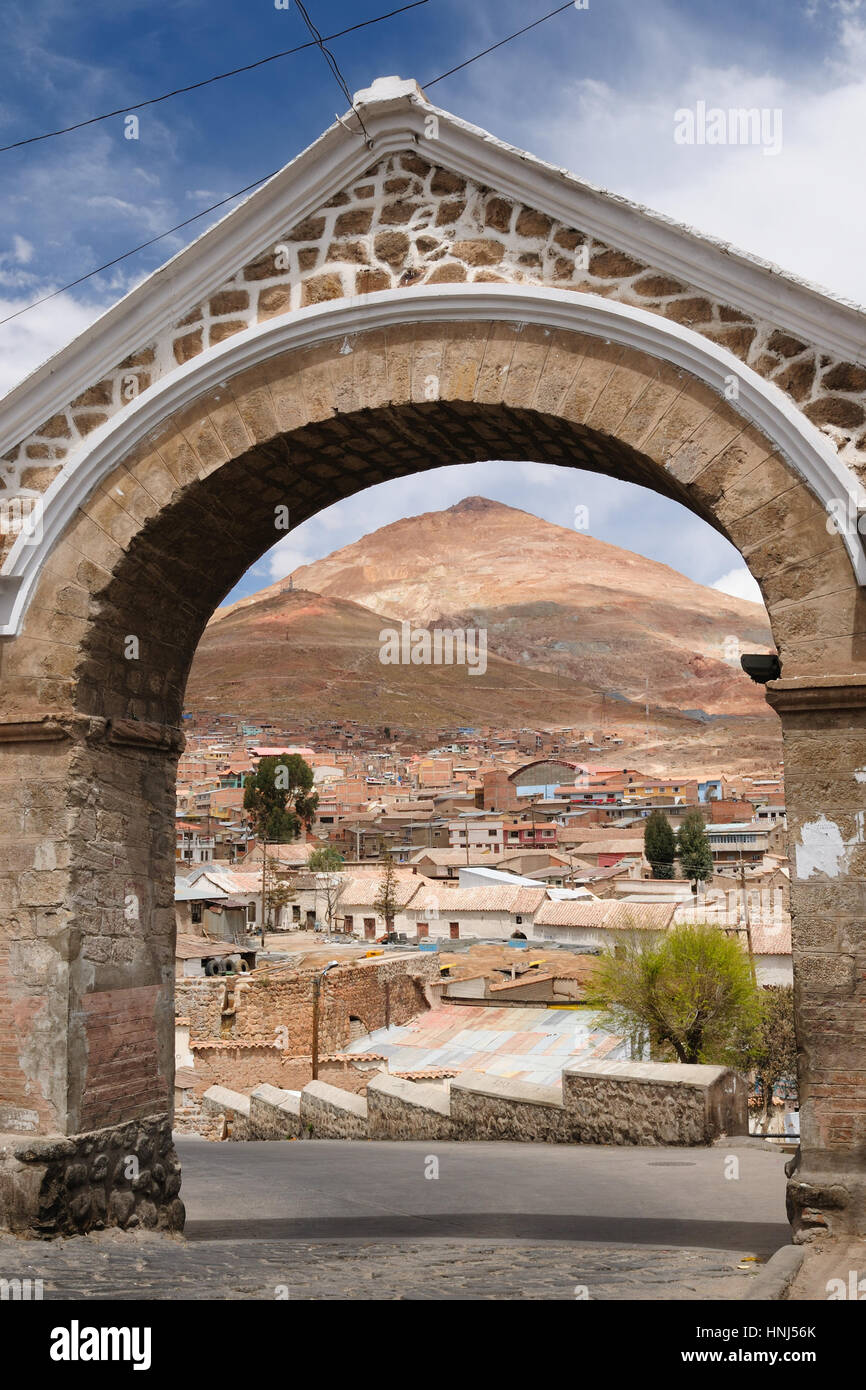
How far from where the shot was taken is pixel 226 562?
21.1 feet

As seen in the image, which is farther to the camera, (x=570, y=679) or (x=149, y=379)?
(x=570, y=679)

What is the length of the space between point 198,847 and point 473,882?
2307cm

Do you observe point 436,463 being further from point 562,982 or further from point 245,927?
point 245,927

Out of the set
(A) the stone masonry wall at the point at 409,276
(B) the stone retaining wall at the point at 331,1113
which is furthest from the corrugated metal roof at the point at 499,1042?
(A) the stone masonry wall at the point at 409,276

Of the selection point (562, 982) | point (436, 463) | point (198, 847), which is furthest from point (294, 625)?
point (436, 463)

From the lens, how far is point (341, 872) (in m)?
54.6

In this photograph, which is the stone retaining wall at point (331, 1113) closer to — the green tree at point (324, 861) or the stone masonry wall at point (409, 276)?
the stone masonry wall at point (409, 276)

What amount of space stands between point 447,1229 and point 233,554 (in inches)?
145

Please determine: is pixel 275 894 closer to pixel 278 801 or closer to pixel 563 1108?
pixel 278 801

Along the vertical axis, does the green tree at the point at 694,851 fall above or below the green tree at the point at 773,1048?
Result: above

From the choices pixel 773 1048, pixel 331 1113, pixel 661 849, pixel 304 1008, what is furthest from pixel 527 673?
pixel 331 1113

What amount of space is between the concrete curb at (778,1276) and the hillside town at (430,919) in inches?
70.5

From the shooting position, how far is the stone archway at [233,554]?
4.67 metres

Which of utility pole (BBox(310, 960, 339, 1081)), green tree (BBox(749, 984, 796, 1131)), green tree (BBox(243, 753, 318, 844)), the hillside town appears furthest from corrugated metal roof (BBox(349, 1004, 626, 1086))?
green tree (BBox(243, 753, 318, 844))
